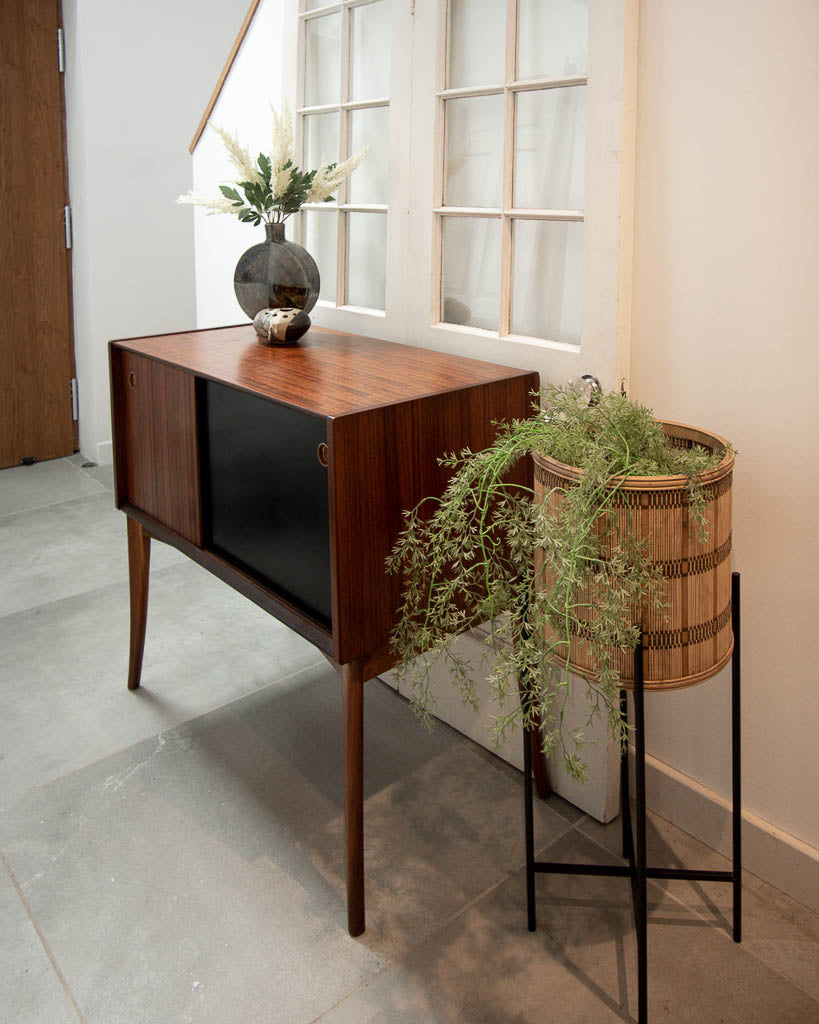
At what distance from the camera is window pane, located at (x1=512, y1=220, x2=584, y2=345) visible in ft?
5.83

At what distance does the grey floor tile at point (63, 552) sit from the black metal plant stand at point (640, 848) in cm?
195

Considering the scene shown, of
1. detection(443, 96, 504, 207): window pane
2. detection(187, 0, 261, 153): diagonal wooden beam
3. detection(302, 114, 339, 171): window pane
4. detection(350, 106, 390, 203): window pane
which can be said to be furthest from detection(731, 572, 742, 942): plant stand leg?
detection(187, 0, 261, 153): diagonal wooden beam

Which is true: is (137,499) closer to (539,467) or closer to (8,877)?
(8,877)

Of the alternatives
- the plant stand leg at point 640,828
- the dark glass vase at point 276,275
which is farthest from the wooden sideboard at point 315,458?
the plant stand leg at point 640,828

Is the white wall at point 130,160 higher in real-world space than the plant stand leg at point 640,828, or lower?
higher

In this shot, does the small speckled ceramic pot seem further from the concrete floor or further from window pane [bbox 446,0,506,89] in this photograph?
the concrete floor

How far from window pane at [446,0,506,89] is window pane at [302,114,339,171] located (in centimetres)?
48

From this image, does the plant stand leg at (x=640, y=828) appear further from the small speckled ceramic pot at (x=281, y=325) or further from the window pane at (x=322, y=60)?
the window pane at (x=322, y=60)

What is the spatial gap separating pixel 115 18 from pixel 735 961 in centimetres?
427

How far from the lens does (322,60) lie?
2326mm

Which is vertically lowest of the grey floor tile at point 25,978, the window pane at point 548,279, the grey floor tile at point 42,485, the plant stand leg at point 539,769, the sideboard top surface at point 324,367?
the grey floor tile at point 25,978

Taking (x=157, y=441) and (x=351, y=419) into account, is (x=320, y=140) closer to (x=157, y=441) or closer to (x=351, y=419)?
(x=157, y=441)

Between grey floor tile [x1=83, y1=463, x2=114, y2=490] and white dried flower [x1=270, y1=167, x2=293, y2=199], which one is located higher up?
white dried flower [x1=270, y1=167, x2=293, y2=199]

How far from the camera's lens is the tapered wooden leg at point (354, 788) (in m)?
1.60
